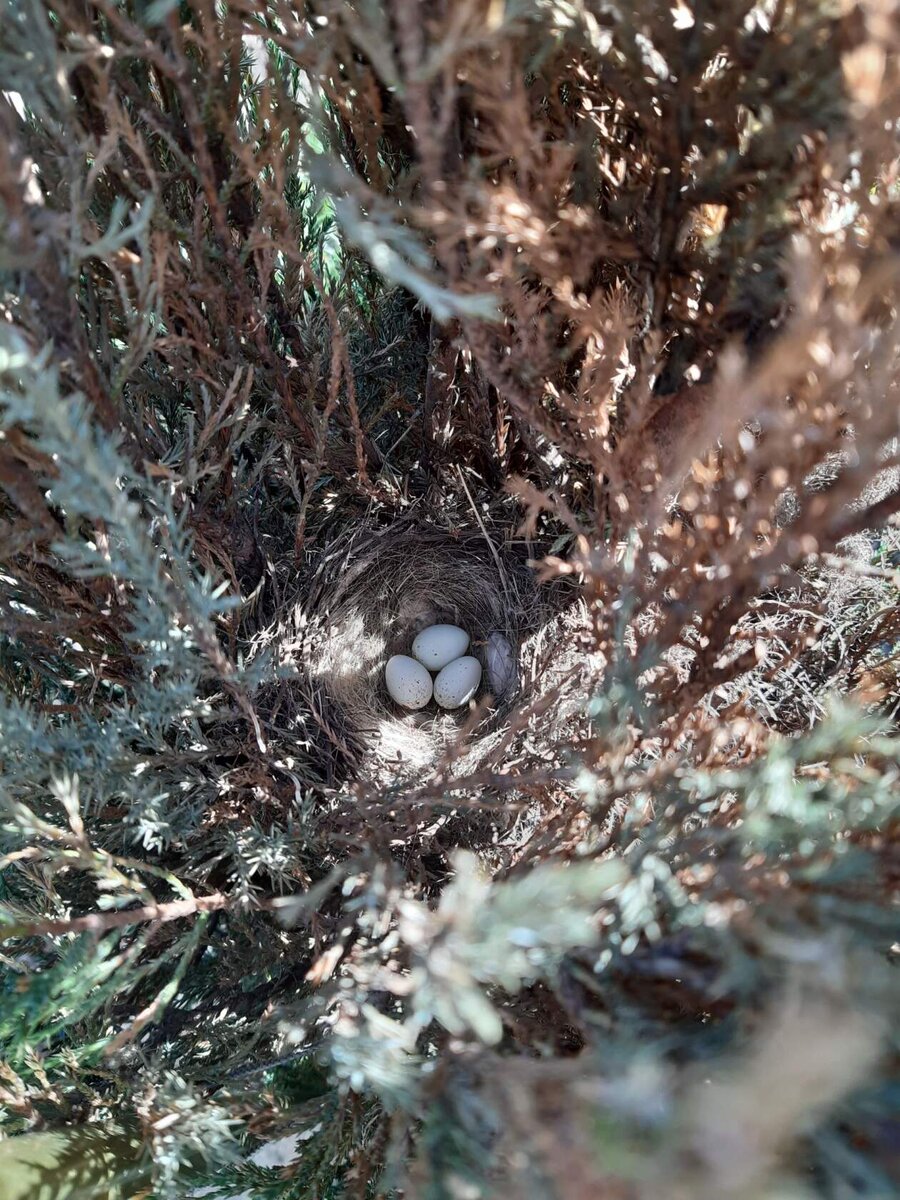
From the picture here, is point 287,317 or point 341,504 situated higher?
point 287,317

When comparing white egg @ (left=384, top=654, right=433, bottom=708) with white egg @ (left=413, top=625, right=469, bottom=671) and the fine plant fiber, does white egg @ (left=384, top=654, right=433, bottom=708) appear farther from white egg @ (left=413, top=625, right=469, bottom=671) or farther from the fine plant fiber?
the fine plant fiber

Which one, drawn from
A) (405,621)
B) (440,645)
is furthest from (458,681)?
(405,621)

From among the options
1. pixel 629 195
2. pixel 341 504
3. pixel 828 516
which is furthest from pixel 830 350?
pixel 341 504

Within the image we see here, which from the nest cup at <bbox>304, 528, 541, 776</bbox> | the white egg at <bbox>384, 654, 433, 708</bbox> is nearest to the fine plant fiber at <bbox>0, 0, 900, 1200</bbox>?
the nest cup at <bbox>304, 528, 541, 776</bbox>

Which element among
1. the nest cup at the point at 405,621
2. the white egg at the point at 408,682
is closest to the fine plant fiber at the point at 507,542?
the nest cup at the point at 405,621

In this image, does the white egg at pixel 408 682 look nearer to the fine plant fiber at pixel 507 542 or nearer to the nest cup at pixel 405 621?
the nest cup at pixel 405 621

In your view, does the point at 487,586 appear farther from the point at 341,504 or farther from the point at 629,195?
the point at 629,195
